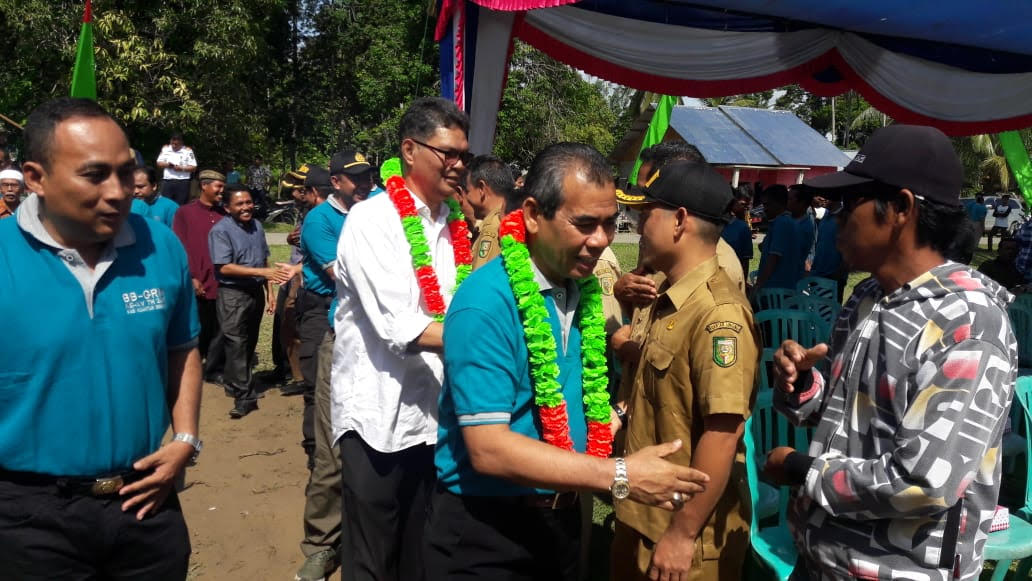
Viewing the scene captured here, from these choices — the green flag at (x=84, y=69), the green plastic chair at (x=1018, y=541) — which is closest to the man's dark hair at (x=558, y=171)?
the green plastic chair at (x=1018, y=541)

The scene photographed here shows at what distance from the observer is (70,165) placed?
5.86ft

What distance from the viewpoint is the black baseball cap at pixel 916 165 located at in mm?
1662

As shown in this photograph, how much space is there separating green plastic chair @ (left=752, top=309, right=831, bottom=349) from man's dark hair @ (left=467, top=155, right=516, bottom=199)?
A: 1909mm

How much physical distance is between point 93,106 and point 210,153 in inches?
729

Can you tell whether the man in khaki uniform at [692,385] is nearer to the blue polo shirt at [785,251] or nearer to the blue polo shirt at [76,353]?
the blue polo shirt at [76,353]

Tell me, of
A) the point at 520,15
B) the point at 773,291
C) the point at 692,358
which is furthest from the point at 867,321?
the point at 773,291

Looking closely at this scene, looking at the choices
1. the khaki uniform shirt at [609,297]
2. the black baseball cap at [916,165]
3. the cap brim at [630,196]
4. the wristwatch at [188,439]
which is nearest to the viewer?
the black baseball cap at [916,165]

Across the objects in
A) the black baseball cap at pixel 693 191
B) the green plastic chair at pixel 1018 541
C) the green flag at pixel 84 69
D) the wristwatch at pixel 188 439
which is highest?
the green flag at pixel 84 69

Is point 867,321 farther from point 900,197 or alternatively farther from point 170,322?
point 170,322

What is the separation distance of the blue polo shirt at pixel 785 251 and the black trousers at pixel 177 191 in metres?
8.44

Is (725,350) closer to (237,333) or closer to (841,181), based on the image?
(841,181)

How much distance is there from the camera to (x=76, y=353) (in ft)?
6.00

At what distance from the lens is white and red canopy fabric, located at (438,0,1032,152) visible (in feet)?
20.8

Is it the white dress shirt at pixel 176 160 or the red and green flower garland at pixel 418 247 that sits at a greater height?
the white dress shirt at pixel 176 160
